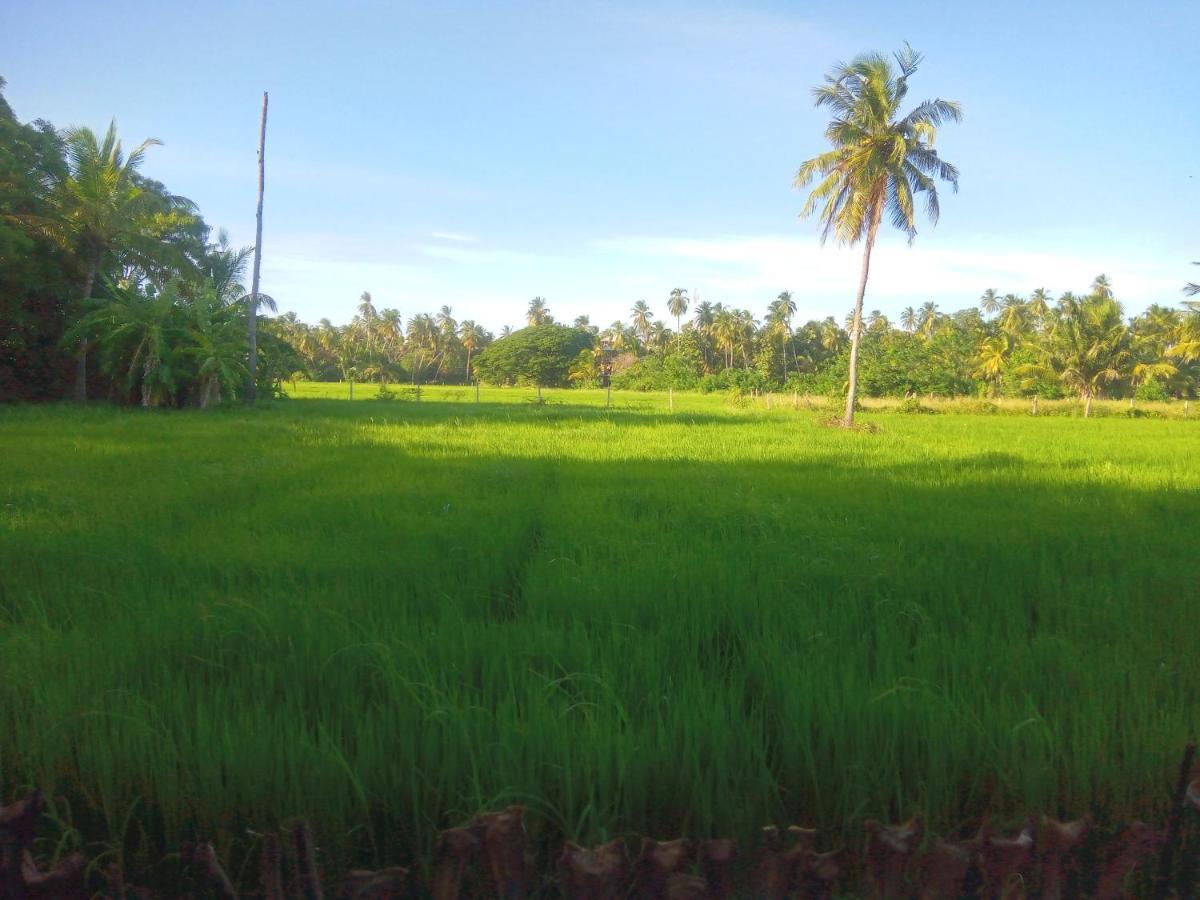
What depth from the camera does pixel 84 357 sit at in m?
18.5

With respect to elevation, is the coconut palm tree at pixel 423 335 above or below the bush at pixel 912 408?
above

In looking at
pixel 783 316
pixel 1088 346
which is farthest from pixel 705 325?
pixel 1088 346

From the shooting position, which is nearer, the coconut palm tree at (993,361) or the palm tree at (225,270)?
the palm tree at (225,270)

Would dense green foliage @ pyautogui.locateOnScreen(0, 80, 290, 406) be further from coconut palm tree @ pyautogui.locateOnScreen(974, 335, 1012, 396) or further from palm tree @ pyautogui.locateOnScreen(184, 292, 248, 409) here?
coconut palm tree @ pyautogui.locateOnScreen(974, 335, 1012, 396)

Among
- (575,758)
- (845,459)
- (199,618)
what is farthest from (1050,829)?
(845,459)

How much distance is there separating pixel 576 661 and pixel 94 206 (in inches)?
817

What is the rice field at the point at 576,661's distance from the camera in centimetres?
211

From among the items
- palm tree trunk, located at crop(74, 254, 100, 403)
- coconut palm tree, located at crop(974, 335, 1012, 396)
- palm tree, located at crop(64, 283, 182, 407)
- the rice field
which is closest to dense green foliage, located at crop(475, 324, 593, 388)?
coconut palm tree, located at crop(974, 335, 1012, 396)

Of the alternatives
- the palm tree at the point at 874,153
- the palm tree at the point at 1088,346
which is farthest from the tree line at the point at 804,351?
the palm tree at the point at 874,153

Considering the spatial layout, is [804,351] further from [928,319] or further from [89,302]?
[89,302]

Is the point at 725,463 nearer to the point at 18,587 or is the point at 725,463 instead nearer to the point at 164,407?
the point at 18,587

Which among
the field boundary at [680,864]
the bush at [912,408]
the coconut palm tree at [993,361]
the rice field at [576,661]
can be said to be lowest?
the rice field at [576,661]

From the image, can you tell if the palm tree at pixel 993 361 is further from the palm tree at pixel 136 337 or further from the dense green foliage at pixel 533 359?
the palm tree at pixel 136 337

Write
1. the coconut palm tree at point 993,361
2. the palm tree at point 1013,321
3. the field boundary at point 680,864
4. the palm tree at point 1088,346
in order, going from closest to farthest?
the field boundary at point 680,864, the palm tree at point 1088,346, the coconut palm tree at point 993,361, the palm tree at point 1013,321
